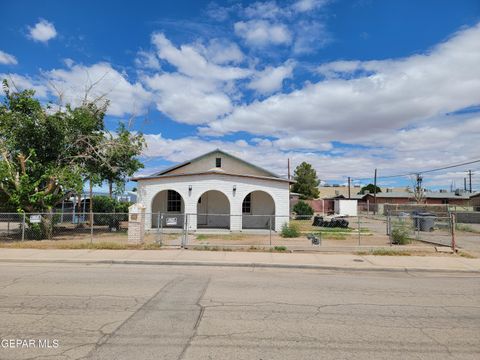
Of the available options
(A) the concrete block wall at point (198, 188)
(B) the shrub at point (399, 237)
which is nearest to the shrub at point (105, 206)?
(A) the concrete block wall at point (198, 188)

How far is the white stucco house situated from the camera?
74.6 feet

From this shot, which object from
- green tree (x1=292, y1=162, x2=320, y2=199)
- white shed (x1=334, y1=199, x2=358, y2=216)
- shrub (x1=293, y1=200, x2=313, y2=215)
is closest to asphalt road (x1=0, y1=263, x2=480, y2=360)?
shrub (x1=293, y1=200, x2=313, y2=215)

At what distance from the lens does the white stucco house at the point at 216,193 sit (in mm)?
22734

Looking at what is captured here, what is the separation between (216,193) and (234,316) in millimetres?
19107

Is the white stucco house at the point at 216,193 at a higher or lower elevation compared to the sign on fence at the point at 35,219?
higher

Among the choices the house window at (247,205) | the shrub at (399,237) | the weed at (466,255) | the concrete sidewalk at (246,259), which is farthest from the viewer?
the house window at (247,205)

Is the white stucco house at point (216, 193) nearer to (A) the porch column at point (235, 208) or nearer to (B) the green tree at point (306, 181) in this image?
(A) the porch column at point (235, 208)

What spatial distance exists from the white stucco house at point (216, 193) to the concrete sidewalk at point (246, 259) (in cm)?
726

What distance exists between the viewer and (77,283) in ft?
28.1

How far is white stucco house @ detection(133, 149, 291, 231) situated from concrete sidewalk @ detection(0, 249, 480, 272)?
726 cm

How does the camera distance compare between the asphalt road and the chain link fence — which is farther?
the chain link fence

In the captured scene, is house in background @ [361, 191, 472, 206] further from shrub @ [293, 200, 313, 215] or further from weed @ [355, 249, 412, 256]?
weed @ [355, 249, 412, 256]

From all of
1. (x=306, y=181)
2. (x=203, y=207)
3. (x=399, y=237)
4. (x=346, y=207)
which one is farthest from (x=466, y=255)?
(x=306, y=181)

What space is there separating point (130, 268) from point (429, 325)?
822 cm
